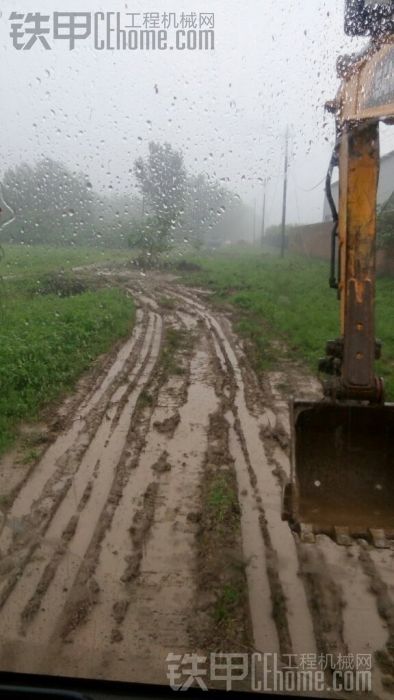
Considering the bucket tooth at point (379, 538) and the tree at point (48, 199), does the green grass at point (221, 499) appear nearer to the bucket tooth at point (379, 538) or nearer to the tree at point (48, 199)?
the bucket tooth at point (379, 538)

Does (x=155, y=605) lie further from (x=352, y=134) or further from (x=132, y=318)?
(x=132, y=318)

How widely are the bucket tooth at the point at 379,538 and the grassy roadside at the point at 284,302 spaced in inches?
162

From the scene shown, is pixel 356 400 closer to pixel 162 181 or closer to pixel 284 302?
pixel 162 181

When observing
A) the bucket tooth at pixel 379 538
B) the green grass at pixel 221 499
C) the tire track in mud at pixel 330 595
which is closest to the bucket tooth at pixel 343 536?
the bucket tooth at pixel 379 538

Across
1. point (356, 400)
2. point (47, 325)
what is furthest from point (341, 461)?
point (47, 325)

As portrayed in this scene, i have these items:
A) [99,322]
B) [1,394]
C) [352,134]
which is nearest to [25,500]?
[1,394]

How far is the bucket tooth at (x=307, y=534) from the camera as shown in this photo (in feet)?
10.3

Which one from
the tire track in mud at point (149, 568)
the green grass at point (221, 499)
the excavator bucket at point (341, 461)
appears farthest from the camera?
the green grass at point (221, 499)

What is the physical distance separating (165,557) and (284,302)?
1178 centimetres

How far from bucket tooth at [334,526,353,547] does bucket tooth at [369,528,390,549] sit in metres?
0.12

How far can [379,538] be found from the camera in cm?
312

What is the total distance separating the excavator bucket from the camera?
355cm

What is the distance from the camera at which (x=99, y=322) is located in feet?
38.5

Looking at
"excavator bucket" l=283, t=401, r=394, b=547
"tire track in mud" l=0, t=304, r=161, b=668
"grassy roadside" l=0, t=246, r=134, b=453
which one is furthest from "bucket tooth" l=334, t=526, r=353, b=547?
"grassy roadside" l=0, t=246, r=134, b=453
